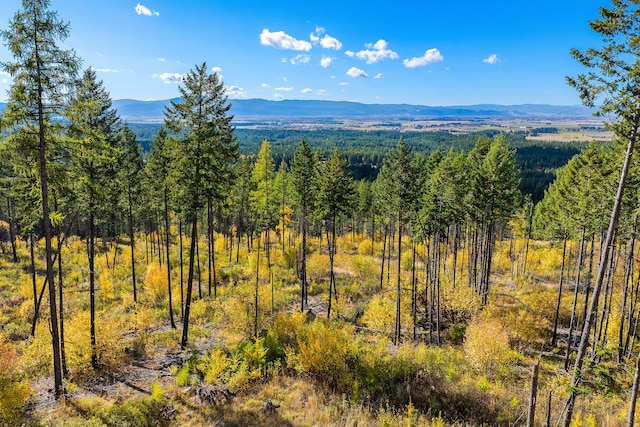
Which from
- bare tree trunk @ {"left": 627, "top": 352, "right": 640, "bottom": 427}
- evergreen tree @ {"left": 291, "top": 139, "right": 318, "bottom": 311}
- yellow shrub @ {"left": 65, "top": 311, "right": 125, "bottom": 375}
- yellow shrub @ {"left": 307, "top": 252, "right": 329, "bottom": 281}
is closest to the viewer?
bare tree trunk @ {"left": 627, "top": 352, "right": 640, "bottom": 427}

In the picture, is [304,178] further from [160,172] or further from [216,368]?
[216,368]

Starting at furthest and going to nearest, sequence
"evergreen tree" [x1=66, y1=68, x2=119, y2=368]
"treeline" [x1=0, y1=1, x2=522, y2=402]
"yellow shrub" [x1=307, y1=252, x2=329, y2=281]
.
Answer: "yellow shrub" [x1=307, y1=252, x2=329, y2=281] → "evergreen tree" [x1=66, y1=68, x2=119, y2=368] → "treeline" [x1=0, y1=1, x2=522, y2=402]

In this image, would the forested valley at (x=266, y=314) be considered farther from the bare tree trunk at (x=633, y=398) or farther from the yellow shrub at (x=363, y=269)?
the yellow shrub at (x=363, y=269)

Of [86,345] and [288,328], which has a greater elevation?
[86,345]

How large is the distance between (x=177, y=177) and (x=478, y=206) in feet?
70.3

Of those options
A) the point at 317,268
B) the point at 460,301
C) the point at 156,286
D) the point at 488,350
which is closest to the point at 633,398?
the point at 488,350

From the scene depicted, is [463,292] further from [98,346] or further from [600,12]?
[98,346]

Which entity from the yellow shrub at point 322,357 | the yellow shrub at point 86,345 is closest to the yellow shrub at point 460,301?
the yellow shrub at point 322,357

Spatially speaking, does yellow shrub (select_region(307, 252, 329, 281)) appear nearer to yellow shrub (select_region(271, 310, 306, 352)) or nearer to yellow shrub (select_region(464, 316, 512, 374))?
yellow shrub (select_region(271, 310, 306, 352))

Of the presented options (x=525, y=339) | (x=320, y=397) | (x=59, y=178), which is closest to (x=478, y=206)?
(x=525, y=339)

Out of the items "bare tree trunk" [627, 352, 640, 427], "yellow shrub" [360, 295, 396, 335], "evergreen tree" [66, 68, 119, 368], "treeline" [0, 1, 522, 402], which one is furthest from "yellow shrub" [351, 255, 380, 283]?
"bare tree trunk" [627, 352, 640, 427]

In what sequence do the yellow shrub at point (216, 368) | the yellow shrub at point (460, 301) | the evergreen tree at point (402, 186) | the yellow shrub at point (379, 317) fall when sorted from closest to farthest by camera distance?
the yellow shrub at point (216, 368) < the evergreen tree at point (402, 186) < the yellow shrub at point (379, 317) < the yellow shrub at point (460, 301)

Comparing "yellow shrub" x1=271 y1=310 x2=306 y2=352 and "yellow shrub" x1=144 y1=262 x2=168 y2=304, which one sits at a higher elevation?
"yellow shrub" x1=271 y1=310 x2=306 y2=352

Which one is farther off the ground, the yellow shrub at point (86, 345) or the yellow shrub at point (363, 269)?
the yellow shrub at point (86, 345)
